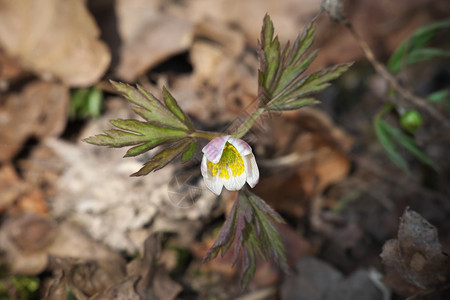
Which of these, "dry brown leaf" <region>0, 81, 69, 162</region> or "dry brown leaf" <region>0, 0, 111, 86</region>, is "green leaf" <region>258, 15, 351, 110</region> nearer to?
"dry brown leaf" <region>0, 0, 111, 86</region>

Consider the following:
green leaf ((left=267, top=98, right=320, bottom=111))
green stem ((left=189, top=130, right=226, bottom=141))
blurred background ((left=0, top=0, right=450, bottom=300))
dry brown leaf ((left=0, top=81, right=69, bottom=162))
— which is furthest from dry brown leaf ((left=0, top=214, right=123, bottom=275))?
green leaf ((left=267, top=98, right=320, bottom=111))

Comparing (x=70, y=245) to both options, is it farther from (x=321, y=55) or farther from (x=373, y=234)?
(x=321, y=55)

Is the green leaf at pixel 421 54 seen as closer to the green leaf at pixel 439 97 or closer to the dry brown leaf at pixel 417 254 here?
the green leaf at pixel 439 97

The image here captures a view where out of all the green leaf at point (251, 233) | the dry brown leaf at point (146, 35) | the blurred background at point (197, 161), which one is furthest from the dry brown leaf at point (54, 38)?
the green leaf at point (251, 233)

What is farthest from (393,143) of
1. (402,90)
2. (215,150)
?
(215,150)

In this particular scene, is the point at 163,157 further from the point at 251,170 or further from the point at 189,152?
the point at 251,170

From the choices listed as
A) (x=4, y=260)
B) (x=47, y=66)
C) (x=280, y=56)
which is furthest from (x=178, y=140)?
(x=47, y=66)
